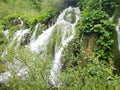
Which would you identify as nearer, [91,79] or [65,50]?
[91,79]

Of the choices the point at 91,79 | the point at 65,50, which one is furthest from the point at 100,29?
the point at 91,79

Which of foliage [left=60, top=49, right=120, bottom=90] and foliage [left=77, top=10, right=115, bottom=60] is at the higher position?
foliage [left=77, top=10, right=115, bottom=60]

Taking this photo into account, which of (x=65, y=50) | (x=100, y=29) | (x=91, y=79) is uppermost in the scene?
(x=100, y=29)

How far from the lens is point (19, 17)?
19.5 m

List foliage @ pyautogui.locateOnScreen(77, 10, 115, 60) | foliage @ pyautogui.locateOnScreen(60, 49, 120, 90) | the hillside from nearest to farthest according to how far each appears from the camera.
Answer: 1. foliage @ pyautogui.locateOnScreen(60, 49, 120, 90)
2. the hillside
3. foliage @ pyautogui.locateOnScreen(77, 10, 115, 60)

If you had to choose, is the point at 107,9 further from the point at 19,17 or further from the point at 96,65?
the point at 19,17

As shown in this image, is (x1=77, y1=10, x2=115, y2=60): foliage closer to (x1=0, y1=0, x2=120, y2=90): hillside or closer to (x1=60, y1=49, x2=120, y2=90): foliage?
(x1=0, y1=0, x2=120, y2=90): hillside

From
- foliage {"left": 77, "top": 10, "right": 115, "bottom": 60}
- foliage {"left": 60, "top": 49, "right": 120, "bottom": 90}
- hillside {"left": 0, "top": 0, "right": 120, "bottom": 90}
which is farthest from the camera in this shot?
foliage {"left": 77, "top": 10, "right": 115, "bottom": 60}

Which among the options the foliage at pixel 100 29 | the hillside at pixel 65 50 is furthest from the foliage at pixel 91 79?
the foliage at pixel 100 29

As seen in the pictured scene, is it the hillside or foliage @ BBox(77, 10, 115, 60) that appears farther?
foliage @ BBox(77, 10, 115, 60)

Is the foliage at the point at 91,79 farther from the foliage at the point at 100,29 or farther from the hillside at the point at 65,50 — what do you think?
the foliage at the point at 100,29

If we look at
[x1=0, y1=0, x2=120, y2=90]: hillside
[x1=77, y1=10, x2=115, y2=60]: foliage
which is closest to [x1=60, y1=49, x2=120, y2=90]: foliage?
[x1=0, y1=0, x2=120, y2=90]: hillside

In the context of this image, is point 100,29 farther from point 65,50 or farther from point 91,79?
point 91,79

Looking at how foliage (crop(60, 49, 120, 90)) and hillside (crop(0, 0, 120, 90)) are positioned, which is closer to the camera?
foliage (crop(60, 49, 120, 90))
